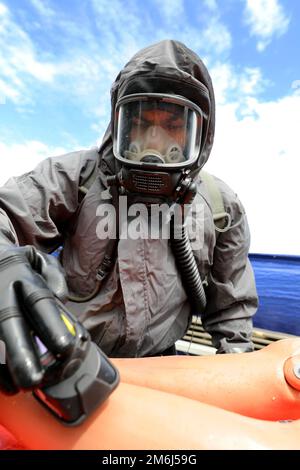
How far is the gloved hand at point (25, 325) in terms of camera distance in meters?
0.50

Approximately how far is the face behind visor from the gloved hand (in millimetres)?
777

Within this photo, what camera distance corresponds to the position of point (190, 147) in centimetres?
132

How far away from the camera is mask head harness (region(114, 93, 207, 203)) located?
1192mm

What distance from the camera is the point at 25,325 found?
1.82 ft

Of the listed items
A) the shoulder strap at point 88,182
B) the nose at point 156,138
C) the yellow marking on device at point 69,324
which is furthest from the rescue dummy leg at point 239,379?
the nose at point 156,138

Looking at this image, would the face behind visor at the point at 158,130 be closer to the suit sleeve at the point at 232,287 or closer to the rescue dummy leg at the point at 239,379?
the suit sleeve at the point at 232,287

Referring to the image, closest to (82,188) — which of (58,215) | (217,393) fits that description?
(58,215)

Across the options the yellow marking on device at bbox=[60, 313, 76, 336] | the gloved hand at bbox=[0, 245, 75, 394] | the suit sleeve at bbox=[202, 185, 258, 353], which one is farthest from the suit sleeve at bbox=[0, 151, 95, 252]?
the suit sleeve at bbox=[202, 185, 258, 353]

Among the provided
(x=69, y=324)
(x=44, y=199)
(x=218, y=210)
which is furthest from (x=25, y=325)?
(x=218, y=210)

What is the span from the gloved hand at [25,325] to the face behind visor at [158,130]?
0.78 metres

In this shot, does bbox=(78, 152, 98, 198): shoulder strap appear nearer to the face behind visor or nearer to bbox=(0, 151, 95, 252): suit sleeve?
bbox=(0, 151, 95, 252): suit sleeve

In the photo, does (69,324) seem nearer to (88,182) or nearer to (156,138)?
(88,182)
